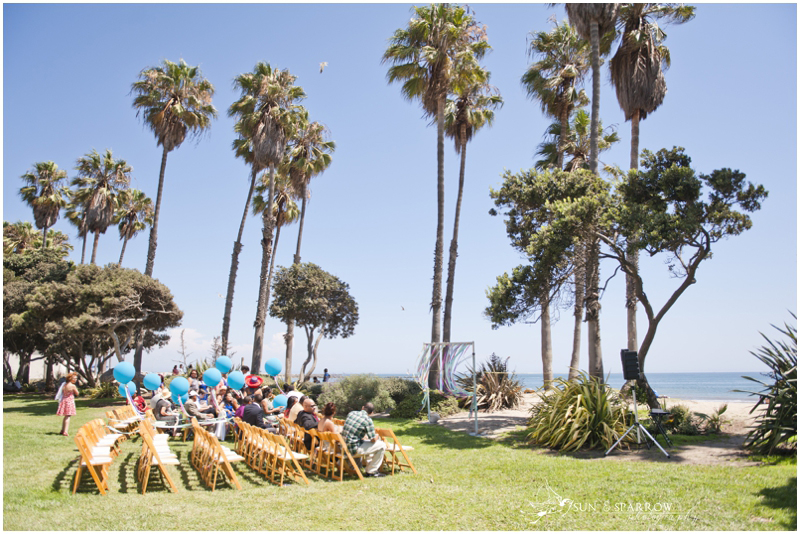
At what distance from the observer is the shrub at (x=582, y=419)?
31.5 feet

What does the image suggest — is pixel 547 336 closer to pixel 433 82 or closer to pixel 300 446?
pixel 433 82

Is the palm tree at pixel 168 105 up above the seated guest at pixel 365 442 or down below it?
above

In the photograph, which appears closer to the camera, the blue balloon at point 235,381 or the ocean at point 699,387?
the blue balloon at point 235,381

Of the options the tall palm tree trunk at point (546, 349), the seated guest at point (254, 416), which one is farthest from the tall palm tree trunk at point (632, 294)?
the seated guest at point (254, 416)

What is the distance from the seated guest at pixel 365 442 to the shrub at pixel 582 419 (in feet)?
12.9

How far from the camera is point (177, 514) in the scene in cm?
557

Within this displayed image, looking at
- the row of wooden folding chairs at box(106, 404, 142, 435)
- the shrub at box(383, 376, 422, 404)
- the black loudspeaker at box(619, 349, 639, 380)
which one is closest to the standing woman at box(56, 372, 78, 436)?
the row of wooden folding chairs at box(106, 404, 142, 435)

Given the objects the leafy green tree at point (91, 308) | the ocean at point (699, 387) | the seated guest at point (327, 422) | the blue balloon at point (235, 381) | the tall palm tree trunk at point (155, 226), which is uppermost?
the tall palm tree trunk at point (155, 226)

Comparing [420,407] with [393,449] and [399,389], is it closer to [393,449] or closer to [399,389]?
[399,389]

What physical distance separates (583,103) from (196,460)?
800 inches

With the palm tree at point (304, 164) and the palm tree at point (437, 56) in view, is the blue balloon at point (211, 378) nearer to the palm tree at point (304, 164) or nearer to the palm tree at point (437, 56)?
the palm tree at point (437, 56)

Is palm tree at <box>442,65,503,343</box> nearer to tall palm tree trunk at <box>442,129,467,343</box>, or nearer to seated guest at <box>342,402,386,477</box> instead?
tall palm tree trunk at <box>442,129,467,343</box>

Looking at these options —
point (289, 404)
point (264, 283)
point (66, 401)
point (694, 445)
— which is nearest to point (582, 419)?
point (694, 445)

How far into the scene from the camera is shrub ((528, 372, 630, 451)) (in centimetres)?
960
